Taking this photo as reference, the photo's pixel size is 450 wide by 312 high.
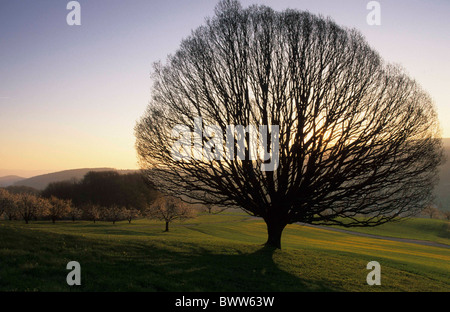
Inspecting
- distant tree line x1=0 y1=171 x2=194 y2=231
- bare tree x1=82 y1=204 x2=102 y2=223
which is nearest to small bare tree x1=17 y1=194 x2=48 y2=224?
distant tree line x1=0 y1=171 x2=194 y2=231

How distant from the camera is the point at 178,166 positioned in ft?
52.8

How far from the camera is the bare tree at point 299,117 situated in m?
14.0

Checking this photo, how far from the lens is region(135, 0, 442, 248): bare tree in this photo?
14031 millimetres

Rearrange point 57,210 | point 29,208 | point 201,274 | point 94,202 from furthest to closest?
1. point 94,202
2. point 57,210
3. point 29,208
4. point 201,274

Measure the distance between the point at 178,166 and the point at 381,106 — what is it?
11.3 m

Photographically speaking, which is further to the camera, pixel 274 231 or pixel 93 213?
pixel 93 213

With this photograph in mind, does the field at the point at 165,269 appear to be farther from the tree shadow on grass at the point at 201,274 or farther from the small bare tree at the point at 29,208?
the small bare tree at the point at 29,208

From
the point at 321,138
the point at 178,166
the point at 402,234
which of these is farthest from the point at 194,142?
the point at 402,234

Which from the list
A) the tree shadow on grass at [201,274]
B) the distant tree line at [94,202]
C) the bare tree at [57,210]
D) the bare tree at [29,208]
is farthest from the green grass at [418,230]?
the bare tree at [29,208]

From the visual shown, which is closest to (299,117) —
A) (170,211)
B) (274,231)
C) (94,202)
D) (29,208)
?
(274,231)

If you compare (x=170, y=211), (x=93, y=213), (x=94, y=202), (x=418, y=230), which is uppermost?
(x=170, y=211)

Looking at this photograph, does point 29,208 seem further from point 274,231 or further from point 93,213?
point 274,231

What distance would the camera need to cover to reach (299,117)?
14.3 meters

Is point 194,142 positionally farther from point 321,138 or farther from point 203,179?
point 321,138
